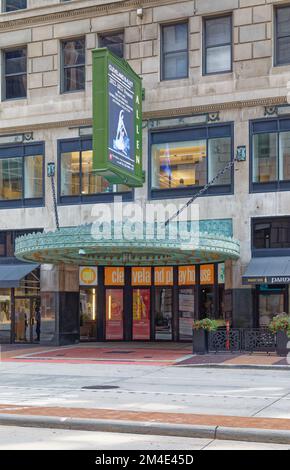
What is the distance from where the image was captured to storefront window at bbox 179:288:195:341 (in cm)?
3225

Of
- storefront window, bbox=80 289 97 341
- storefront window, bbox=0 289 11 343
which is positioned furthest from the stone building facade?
storefront window, bbox=0 289 11 343

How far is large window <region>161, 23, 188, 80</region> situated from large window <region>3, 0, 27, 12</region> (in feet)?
23.8

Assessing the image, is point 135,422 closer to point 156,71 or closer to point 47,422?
point 47,422

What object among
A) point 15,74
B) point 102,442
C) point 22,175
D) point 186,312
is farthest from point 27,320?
point 102,442

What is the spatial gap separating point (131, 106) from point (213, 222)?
5679 mm

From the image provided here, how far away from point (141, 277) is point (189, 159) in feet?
19.5

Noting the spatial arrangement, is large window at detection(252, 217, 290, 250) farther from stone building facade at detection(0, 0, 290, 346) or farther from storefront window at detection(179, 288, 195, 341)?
storefront window at detection(179, 288, 195, 341)

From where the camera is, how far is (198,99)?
30.7 meters

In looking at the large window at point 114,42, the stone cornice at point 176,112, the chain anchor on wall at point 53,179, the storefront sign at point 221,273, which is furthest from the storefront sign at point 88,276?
the large window at point 114,42

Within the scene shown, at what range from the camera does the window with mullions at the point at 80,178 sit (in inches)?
1276

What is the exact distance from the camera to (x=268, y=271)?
28.2 meters

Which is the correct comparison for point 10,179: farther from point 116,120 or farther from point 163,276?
point 116,120

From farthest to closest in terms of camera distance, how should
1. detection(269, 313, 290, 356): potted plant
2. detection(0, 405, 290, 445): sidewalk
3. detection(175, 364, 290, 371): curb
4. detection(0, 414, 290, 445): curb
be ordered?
detection(269, 313, 290, 356): potted plant → detection(175, 364, 290, 371): curb → detection(0, 405, 290, 445): sidewalk → detection(0, 414, 290, 445): curb

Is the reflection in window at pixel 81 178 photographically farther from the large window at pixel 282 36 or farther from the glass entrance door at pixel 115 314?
the large window at pixel 282 36
